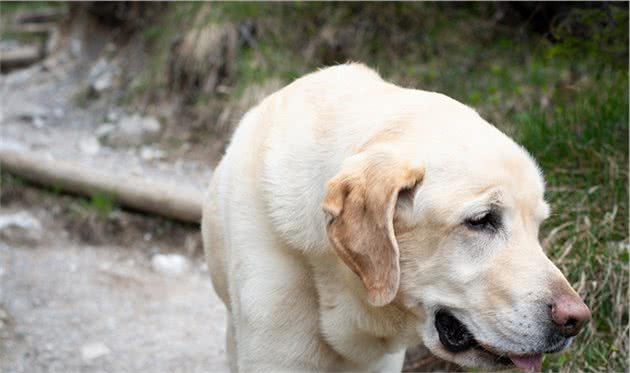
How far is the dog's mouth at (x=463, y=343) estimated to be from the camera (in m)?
2.80

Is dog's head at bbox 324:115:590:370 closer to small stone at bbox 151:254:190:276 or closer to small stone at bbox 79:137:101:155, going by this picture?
small stone at bbox 151:254:190:276

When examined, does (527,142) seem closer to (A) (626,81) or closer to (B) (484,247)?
(A) (626,81)

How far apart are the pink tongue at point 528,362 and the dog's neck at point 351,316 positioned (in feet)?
1.07

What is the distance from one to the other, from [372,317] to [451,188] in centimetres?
55

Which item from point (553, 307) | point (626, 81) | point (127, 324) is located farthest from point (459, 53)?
point (553, 307)

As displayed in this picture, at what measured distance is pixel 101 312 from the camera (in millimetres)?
5375

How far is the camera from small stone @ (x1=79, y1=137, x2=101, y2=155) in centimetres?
746

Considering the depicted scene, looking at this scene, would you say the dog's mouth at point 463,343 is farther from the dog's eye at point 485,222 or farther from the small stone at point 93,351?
the small stone at point 93,351

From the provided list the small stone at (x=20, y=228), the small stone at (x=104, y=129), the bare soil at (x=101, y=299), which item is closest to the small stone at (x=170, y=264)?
the bare soil at (x=101, y=299)

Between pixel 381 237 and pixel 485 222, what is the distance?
31cm

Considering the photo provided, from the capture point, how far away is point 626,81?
16.9ft

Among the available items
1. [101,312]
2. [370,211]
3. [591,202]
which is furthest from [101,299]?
[370,211]

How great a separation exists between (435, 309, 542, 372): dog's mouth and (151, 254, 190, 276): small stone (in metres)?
3.26

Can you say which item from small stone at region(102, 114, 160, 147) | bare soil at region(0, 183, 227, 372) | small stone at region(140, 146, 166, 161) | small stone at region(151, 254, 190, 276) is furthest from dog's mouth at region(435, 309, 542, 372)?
small stone at region(102, 114, 160, 147)
